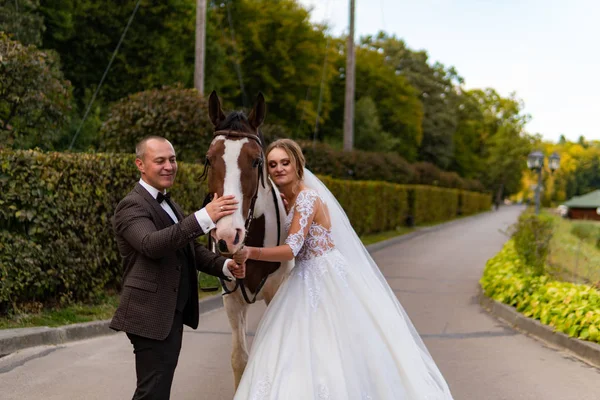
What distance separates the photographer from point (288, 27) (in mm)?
38656

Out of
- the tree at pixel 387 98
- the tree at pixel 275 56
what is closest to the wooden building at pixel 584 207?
the tree at pixel 387 98

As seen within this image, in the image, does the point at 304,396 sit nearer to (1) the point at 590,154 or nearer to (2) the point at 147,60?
(2) the point at 147,60

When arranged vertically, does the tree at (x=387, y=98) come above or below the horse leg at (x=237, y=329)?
above

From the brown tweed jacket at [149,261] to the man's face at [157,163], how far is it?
0.30ft

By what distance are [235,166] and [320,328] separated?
→ 1.27 m

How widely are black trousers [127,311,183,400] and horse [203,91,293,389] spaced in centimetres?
65

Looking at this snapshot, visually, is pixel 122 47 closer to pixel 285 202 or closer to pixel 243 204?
pixel 285 202

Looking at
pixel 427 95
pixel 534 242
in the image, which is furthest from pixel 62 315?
pixel 427 95

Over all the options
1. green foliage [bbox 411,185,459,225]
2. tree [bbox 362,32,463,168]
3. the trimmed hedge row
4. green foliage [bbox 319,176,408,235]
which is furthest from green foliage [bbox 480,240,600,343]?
tree [bbox 362,32,463,168]

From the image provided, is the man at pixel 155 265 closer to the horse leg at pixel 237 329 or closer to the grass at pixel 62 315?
the horse leg at pixel 237 329

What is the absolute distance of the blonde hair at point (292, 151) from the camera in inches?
168

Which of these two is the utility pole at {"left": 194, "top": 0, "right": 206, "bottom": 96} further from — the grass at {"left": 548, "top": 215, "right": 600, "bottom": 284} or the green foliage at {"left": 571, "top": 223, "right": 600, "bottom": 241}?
the green foliage at {"left": 571, "top": 223, "right": 600, "bottom": 241}

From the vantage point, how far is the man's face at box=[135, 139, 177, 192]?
365 cm

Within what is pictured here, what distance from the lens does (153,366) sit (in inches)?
140
